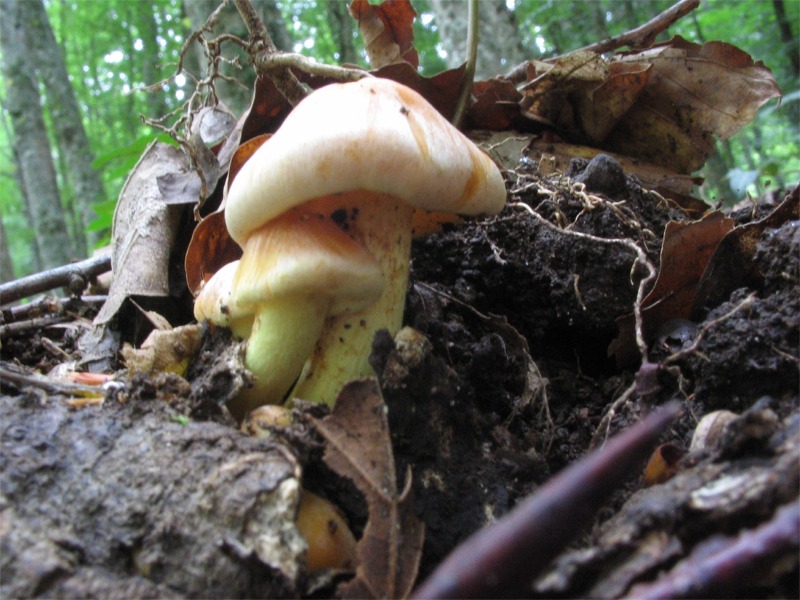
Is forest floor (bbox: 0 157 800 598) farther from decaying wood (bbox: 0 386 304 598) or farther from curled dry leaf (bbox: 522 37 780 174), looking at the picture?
curled dry leaf (bbox: 522 37 780 174)

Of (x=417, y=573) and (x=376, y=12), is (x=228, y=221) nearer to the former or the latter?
(x=417, y=573)

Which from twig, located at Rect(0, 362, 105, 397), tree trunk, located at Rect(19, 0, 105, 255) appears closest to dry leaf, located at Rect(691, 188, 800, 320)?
twig, located at Rect(0, 362, 105, 397)

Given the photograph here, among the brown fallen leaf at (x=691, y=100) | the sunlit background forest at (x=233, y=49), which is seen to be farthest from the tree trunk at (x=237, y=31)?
the brown fallen leaf at (x=691, y=100)

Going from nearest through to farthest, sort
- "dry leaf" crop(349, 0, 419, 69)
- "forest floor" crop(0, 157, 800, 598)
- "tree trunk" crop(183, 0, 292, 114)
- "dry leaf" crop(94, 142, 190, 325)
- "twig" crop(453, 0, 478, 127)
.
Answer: "forest floor" crop(0, 157, 800, 598), "dry leaf" crop(94, 142, 190, 325), "twig" crop(453, 0, 478, 127), "dry leaf" crop(349, 0, 419, 69), "tree trunk" crop(183, 0, 292, 114)

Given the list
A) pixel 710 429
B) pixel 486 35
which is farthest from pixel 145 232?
pixel 486 35

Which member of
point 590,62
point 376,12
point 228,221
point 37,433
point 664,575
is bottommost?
point 664,575

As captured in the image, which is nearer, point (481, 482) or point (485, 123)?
point (481, 482)

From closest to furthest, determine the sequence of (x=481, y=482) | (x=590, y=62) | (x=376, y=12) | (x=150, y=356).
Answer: (x=481, y=482), (x=150, y=356), (x=590, y=62), (x=376, y=12)

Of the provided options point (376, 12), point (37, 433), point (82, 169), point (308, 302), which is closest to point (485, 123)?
point (376, 12)

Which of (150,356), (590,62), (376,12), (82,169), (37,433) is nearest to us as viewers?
(37,433)
